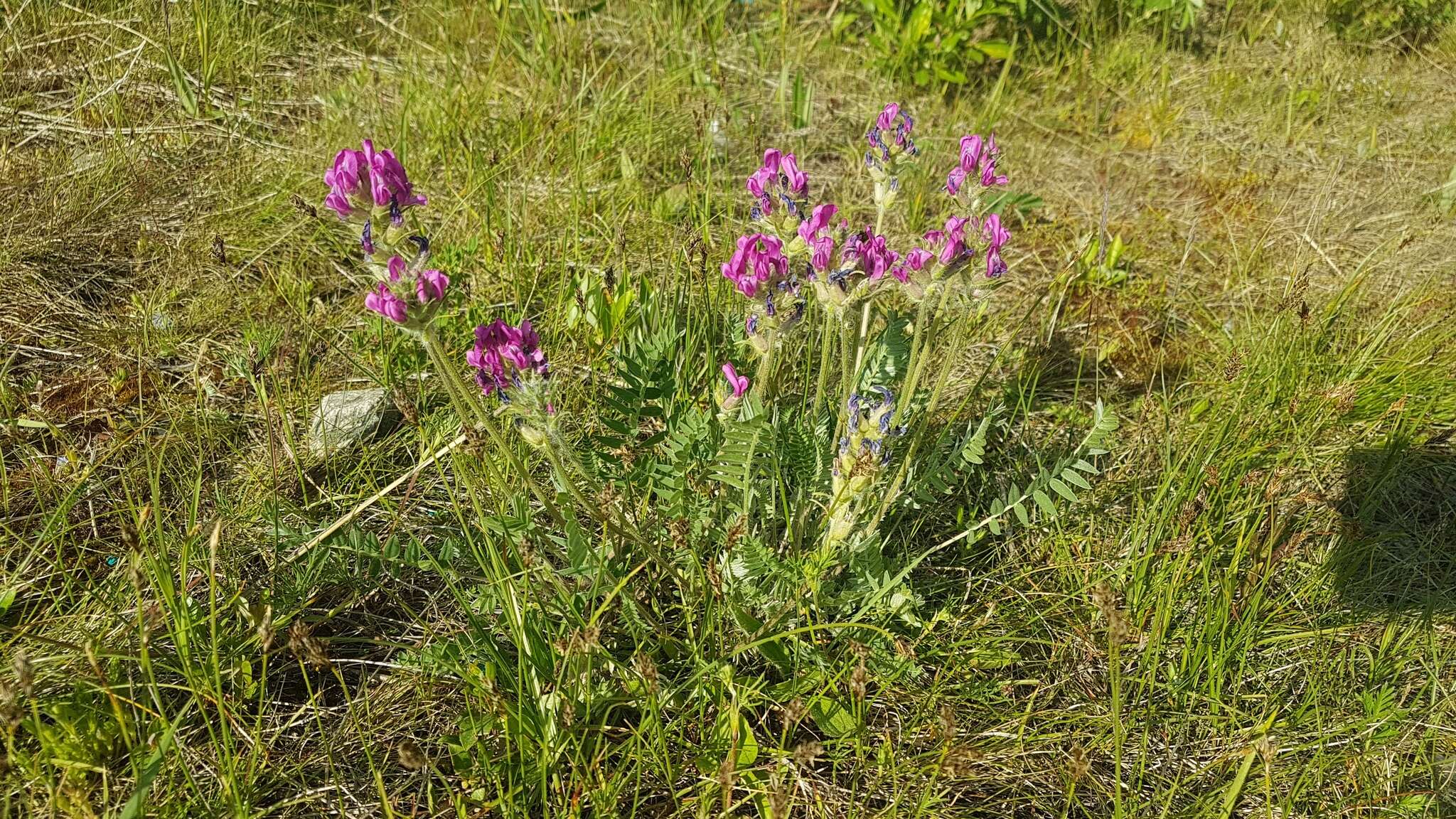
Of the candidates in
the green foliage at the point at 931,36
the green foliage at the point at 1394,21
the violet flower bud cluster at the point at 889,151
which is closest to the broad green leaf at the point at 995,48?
the green foliage at the point at 931,36

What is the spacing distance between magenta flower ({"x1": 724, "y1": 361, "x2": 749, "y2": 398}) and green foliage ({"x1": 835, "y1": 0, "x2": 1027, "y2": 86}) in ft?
7.55

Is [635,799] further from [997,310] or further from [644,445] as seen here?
[997,310]

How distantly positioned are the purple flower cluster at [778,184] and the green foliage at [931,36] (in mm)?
2137

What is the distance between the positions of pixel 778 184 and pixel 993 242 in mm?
375

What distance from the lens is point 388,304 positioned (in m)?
1.32

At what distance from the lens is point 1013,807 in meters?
1.73

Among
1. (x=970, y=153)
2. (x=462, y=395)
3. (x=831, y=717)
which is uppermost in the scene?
(x=970, y=153)

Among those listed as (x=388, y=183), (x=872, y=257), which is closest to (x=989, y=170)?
(x=872, y=257)

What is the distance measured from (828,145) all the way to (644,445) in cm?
200

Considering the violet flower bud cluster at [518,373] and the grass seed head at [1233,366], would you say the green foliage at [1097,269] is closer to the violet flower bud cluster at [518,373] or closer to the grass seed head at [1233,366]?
the grass seed head at [1233,366]

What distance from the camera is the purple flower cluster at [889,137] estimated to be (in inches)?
69.4

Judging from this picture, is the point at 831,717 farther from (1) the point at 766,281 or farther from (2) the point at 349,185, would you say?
→ (2) the point at 349,185

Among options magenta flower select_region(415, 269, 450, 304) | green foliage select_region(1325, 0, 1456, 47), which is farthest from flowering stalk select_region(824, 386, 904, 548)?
green foliage select_region(1325, 0, 1456, 47)

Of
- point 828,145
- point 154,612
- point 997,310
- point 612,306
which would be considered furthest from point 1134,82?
point 154,612
